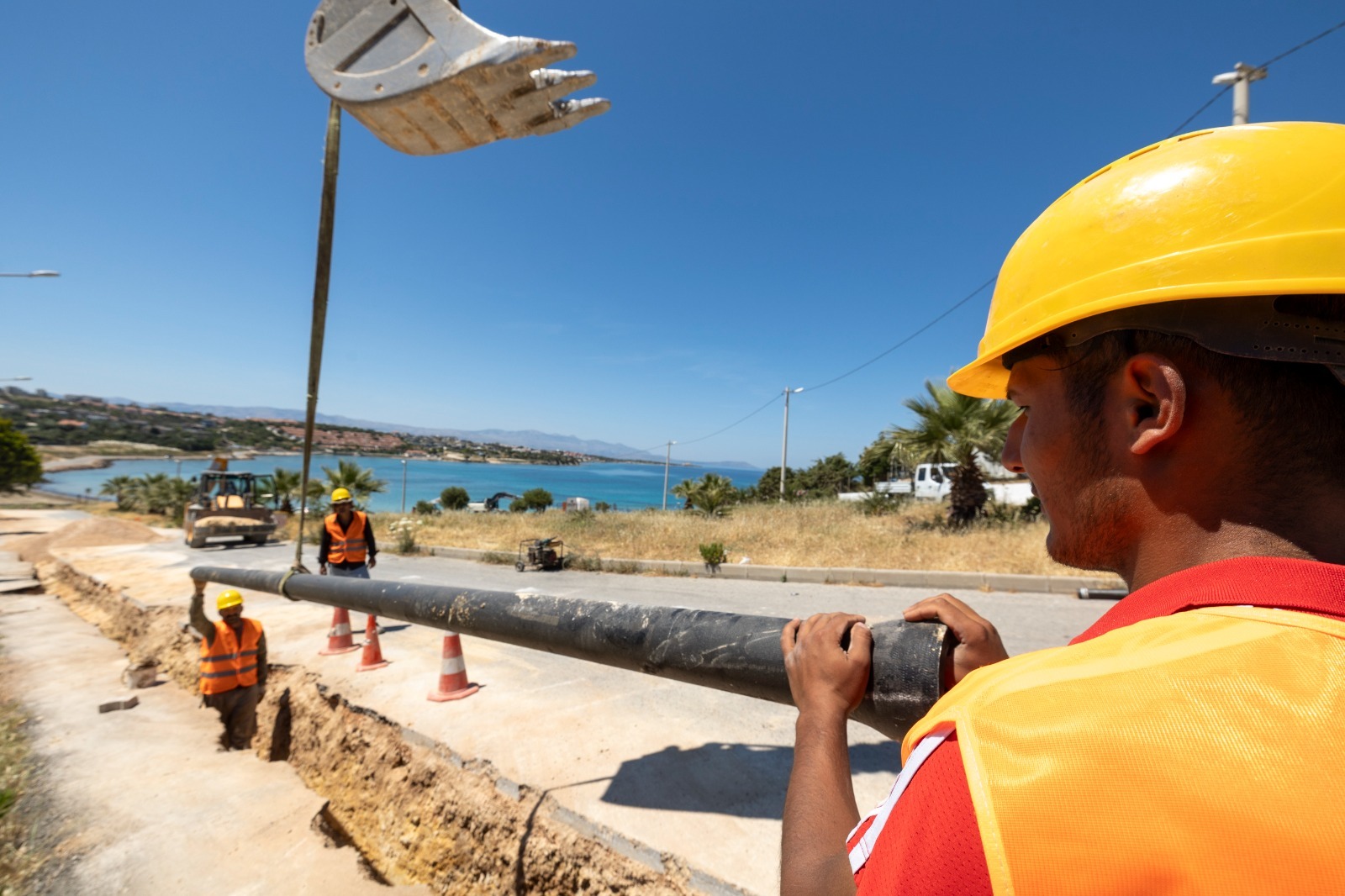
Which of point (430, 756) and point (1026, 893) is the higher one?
point (1026, 893)

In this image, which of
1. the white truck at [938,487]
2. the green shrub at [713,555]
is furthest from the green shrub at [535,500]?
the green shrub at [713,555]

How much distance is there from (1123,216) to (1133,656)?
2.20 ft

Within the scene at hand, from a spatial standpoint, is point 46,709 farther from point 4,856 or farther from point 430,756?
point 430,756

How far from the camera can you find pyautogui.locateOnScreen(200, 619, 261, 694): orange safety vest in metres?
6.10

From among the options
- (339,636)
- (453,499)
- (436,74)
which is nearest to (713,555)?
(339,636)

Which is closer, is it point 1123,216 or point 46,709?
point 1123,216

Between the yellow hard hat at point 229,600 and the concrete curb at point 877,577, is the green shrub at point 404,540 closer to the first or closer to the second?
the concrete curb at point 877,577

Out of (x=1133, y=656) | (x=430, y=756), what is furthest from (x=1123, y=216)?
(x=430, y=756)

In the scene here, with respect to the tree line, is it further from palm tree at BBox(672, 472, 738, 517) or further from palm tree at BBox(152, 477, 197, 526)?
palm tree at BBox(152, 477, 197, 526)

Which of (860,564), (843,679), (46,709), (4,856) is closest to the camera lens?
(843,679)

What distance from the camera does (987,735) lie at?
56 cm

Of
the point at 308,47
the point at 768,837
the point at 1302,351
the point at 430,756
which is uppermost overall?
the point at 308,47

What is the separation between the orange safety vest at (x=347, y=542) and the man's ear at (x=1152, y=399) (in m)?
8.33

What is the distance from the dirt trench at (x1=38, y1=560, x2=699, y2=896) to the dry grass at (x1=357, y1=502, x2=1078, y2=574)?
25.5 feet
